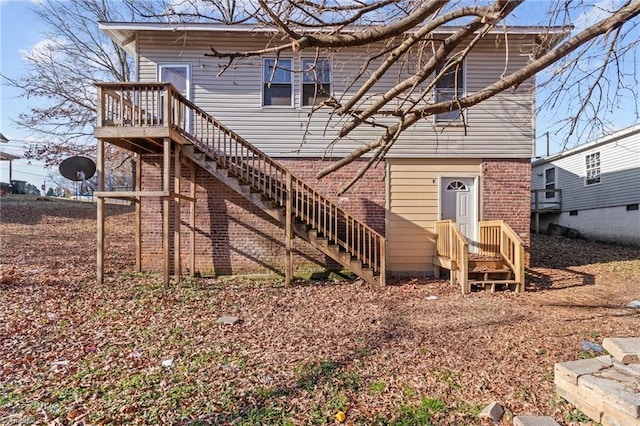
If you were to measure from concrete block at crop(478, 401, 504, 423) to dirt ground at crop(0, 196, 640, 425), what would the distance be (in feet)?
0.18

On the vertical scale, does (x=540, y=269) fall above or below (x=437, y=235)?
below

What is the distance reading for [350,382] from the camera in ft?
12.3

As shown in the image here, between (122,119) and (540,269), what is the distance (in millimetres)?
9564

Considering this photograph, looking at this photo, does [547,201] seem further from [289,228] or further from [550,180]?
[289,228]

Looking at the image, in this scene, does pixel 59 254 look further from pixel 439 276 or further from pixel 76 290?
pixel 439 276

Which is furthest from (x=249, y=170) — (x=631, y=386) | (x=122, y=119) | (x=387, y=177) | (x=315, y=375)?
(x=631, y=386)

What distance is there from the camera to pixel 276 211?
314 inches

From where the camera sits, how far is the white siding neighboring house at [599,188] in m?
13.5

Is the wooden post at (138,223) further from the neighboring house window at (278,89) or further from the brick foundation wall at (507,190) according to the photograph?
the brick foundation wall at (507,190)

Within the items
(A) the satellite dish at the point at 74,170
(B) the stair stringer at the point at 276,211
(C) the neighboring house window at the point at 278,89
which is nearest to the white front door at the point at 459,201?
(B) the stair stringer at the point at 276,211

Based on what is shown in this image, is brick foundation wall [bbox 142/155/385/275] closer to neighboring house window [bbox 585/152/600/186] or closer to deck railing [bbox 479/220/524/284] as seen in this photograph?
deck railing [bbox 479/220/524/284]

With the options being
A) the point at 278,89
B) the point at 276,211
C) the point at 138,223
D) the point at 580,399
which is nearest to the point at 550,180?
the point at 278,89

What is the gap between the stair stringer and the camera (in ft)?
25.8

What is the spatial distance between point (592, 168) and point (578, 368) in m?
15.1
